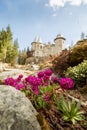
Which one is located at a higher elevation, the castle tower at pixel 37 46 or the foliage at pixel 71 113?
the castle tower at pixel 37 46

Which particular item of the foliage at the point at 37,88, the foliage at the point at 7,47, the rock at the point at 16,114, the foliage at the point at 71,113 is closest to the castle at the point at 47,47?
the foliage at the point at 7,47

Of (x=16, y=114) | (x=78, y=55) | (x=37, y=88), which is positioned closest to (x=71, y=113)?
(x=37, y=88)

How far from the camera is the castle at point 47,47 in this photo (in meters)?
53.9

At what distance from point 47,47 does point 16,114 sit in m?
55.0

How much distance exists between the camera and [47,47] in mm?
58750

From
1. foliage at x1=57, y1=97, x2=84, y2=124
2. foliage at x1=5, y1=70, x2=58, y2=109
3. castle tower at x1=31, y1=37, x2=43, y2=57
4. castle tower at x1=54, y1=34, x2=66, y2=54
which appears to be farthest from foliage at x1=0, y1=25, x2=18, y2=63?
foliage at x1=57, y1=97, x2=84, y2=124

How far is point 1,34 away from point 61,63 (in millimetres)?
22330

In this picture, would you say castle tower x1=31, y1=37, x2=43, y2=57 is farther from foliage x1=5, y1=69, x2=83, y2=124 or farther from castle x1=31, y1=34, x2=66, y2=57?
foliage x1=5, y1=69, x2=83, y2=124

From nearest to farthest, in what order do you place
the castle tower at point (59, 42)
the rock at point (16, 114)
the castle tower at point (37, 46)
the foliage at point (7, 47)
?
the rock at point (16, 114)
the foliage at point (7, 47)
the castle tower at point (59, 42)
the castle tower at point (37, 46)

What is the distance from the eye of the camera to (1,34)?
32781 mm

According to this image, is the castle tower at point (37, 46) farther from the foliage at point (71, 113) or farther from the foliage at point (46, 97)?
the foliage at point (71, 113)

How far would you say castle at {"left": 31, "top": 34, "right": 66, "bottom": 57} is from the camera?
2124 inches

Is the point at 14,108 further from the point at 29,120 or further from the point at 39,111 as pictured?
the point at 39,111

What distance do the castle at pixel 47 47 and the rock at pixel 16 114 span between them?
48810 mm
